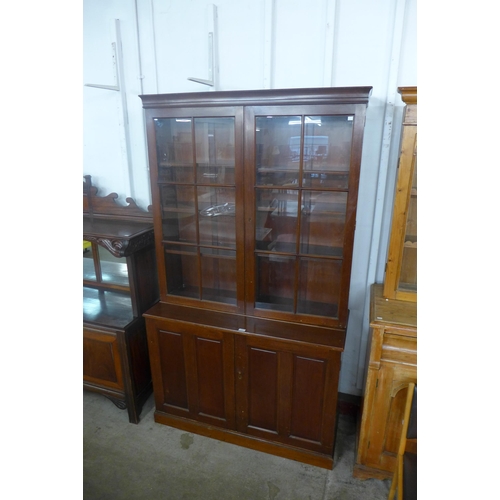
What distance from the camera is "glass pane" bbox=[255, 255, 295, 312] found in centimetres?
201

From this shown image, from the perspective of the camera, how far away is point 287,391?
190 cm

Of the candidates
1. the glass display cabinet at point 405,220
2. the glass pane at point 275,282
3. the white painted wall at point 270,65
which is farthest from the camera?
the glass pane at point 275,282

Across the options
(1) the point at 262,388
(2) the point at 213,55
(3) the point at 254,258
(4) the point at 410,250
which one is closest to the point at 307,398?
(1) the point at 262,388

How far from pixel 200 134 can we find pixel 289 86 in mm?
588

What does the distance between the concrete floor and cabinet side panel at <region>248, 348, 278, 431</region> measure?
24 cm

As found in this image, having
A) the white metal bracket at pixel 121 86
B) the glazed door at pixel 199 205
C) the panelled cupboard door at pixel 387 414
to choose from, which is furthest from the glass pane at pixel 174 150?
the panelled cupboard door at pixel 387 414

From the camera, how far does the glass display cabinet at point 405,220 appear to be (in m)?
1.54

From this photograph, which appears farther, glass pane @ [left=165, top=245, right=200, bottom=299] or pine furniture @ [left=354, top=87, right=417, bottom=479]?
glass pane @ [left=165, top=245, right=200, bottom=299]

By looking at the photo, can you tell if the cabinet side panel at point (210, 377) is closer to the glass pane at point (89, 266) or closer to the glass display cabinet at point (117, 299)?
the glass display cabinet at point (117, 299)

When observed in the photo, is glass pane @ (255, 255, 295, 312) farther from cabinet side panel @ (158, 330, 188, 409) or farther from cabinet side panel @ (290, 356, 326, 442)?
cabinet side panel @ (158, 330, 188, 409)

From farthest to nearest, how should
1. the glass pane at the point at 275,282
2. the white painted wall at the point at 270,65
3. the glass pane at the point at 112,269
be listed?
the glass pane at the point at 112,269 → the glass pane at the point at 275,282 → the white painted wall at the point at 270,65

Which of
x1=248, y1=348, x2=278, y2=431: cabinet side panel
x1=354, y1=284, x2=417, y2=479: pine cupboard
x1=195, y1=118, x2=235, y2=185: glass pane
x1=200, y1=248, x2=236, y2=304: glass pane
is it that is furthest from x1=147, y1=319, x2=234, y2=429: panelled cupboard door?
x1=195, y1=118, x2=235, y2=185: glass pane

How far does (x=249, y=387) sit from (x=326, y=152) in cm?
139
